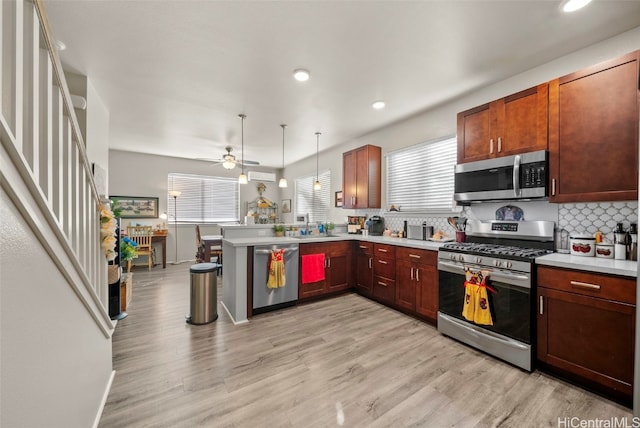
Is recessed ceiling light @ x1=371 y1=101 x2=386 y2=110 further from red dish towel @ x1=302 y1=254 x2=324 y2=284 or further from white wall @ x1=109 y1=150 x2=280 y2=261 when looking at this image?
white wall @ x1=109 y1=150 x2=280 y2=261

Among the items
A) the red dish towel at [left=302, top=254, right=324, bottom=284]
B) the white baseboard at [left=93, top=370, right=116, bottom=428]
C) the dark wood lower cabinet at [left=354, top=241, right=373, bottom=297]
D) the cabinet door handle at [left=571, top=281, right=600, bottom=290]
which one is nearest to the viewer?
the white baseboard at [left=93, top=370, right=116, bottom=428]

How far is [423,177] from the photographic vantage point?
3.75 meters

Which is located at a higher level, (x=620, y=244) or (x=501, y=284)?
(x=620, y=244)

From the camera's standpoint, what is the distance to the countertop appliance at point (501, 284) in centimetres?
207

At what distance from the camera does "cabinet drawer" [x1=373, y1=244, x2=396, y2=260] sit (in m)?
3.34

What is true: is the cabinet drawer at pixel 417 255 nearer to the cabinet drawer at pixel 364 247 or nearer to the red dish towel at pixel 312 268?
the cabinet drawer at pixel 364 247

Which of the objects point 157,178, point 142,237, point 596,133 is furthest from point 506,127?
point 157,178

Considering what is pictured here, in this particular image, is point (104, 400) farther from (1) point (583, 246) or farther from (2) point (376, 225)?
(1) point (583, 246)

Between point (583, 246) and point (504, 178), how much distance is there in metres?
0.83

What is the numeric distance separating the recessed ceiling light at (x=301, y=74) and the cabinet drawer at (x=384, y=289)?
2666 millimetres

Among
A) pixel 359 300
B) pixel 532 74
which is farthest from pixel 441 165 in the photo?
pixel 359 300

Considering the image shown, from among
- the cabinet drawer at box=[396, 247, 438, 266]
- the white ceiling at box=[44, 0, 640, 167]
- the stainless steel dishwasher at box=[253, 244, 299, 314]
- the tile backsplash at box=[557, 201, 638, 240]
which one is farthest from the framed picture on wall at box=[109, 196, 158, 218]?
the tile backsplash at box=[557, 201, 638, 240]

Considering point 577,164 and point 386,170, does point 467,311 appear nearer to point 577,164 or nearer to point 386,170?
point 577,164

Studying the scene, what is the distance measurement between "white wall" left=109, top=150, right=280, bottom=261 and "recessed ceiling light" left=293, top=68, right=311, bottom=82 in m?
5.11
